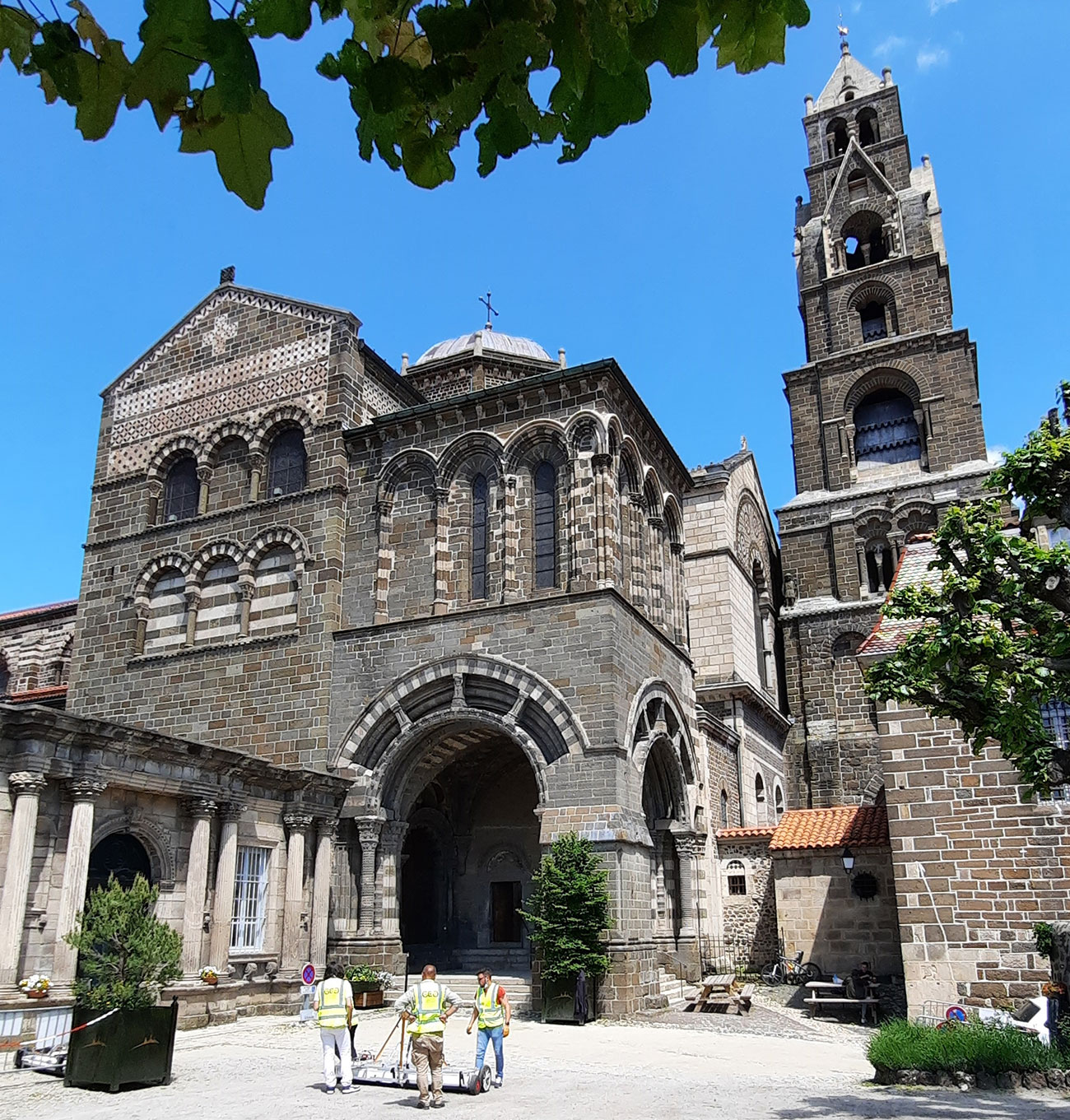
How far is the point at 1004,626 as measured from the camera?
37.1ft

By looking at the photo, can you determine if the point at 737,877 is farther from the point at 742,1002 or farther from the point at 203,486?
the point at 203,486

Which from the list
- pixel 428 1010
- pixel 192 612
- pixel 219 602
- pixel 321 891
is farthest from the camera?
pixel 192 612

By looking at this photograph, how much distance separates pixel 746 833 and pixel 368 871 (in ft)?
32.3

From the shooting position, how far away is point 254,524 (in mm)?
23172

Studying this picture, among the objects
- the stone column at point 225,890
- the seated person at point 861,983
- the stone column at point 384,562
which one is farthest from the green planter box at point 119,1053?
the seated person at point 861,983

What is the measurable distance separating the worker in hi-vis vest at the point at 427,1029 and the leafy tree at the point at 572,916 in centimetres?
587

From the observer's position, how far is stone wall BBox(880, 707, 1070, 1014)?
1605 centimetres

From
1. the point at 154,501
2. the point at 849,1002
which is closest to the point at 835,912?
the point at 849,1002

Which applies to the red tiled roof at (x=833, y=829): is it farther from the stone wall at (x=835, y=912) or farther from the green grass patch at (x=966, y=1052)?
the green grass patch at (x=966, y=1052)

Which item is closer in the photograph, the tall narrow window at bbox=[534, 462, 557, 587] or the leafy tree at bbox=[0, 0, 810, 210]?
the leafy tree at bbox=[0, 0, 810, 210]

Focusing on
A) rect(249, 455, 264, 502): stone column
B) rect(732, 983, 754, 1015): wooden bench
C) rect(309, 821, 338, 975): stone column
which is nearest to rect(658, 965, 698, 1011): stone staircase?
rect(732, 983, 754, 1015): wooden bench

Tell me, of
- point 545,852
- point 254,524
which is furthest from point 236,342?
point 545,852

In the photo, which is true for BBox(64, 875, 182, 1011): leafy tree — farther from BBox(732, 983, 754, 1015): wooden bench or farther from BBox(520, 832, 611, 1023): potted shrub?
BBox(732, 983, 754, 1015): wooden bench

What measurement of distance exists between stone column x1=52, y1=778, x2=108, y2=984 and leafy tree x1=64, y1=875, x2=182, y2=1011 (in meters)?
2.27
